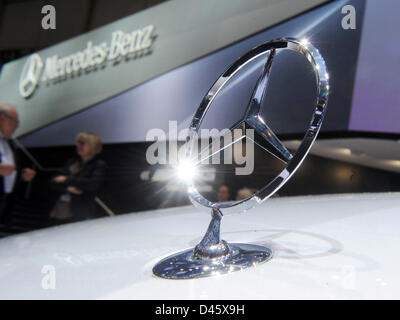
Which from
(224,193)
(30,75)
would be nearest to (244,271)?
(224,193)

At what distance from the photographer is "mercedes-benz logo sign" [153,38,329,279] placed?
0.44 metres

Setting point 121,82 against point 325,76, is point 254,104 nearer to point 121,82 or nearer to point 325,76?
point 325,76

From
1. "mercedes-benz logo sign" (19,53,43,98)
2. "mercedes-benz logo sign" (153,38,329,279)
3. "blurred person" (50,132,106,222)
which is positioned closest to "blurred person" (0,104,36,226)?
"blurred person" (50,132,106,222)

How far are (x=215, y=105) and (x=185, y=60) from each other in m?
0.87

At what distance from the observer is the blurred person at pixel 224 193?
250cm

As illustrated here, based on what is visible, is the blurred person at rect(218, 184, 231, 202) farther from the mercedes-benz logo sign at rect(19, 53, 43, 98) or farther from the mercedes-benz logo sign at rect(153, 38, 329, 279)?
the mercedes-benz logo sign at rect(19, 53, 43, 98)

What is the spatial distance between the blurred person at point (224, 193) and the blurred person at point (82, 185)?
87 centimetres

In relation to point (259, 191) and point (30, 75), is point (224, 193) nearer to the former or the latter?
point (259, 191)

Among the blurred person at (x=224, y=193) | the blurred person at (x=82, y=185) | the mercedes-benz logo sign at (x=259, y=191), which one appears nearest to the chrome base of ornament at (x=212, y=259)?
the mercedes-benz logo sign at (x=259, y=191)

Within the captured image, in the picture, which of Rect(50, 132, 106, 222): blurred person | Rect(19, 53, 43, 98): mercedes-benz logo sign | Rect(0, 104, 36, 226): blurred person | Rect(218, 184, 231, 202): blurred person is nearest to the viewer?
Rect(0, 104, 36, 226): blurred person

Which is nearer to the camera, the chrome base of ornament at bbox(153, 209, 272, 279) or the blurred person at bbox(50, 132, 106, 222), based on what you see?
the chrome base of ornament at bbox(153, 209, 272, 279)

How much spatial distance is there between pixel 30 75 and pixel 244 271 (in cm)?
426

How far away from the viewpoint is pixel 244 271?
423mm

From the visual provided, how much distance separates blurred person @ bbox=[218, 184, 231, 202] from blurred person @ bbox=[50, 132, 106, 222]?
869mm
